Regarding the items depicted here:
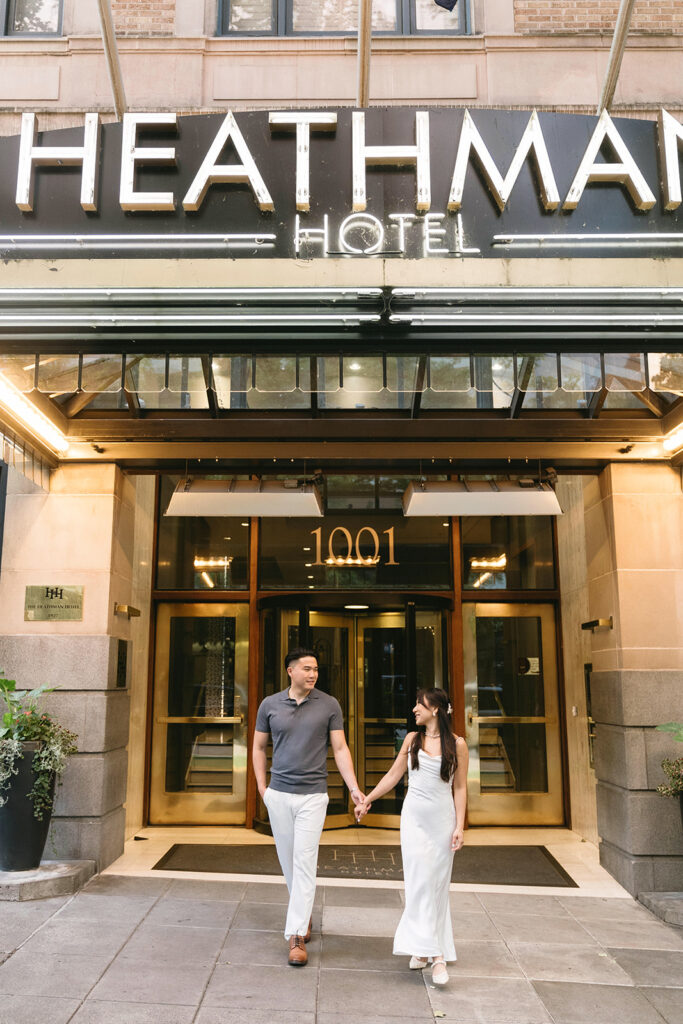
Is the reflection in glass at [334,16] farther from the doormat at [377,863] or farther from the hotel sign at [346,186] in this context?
the doormat at [377,863]

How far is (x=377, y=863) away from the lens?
753cm

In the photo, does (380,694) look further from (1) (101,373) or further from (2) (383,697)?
(1) (101,373)

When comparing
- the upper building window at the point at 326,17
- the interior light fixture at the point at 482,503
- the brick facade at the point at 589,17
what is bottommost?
the interior light fixture at the point at 482,503

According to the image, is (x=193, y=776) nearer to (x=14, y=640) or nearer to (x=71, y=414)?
(x=14, y=640)

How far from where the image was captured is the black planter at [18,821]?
6.19 m

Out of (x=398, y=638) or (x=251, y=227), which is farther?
(x=398, y=638)

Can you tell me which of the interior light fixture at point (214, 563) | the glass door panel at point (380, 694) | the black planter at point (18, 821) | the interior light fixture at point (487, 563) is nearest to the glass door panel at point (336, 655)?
the glass door panel at point (380, 694)

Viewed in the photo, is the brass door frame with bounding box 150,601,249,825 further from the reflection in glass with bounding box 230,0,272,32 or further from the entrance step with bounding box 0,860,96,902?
the reflection in glass with bounding box 230,0,272,32

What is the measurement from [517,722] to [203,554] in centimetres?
420

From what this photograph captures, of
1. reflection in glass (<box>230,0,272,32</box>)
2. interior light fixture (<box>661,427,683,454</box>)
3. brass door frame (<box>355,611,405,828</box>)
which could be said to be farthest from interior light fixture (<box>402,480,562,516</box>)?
reflection in glass (<box>230,0,272,32</box>)

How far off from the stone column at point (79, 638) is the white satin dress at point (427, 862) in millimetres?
3309

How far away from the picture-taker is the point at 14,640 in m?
7.20

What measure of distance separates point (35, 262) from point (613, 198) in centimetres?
334

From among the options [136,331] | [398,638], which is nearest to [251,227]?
[136,331]
